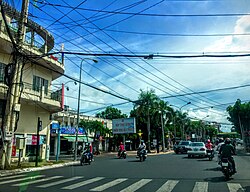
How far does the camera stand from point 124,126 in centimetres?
4744

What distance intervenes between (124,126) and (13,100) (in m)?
31.9

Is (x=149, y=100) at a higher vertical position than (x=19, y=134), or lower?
higher

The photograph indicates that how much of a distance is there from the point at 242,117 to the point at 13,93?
48.6 meters

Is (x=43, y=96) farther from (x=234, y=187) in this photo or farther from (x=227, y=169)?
(x=234, y=187)

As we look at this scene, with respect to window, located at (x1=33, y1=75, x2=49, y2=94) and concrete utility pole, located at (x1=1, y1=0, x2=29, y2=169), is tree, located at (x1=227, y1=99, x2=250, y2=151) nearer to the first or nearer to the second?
window, located at (x1=33, y1=75, x2=49, y2=94)

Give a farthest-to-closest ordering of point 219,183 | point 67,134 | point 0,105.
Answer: point 67,134 → point 0,105 → point 219,183

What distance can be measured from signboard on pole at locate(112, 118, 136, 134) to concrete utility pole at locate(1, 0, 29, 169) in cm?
3102

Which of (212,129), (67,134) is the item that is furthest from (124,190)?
(212,129)

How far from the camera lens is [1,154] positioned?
16047 millimetres

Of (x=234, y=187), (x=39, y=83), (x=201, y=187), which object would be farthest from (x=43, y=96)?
(x=234, y=187)

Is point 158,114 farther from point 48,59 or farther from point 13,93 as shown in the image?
point 13,93

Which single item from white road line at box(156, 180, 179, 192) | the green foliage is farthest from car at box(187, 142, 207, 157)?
the green foliage

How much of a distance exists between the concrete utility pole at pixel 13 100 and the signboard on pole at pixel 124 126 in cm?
3102

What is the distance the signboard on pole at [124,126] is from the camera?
154 feet
